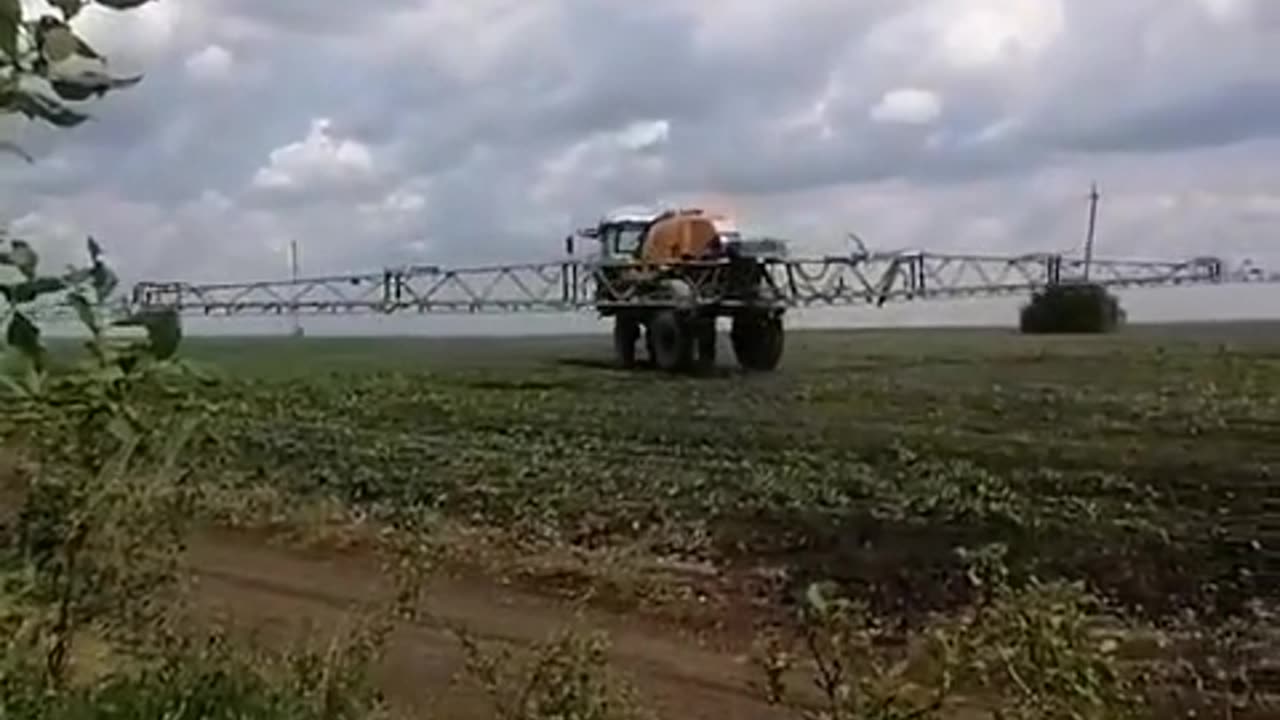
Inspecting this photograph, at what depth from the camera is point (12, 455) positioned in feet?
7.89

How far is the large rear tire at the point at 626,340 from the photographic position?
1293 inches

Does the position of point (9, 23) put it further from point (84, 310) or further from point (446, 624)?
point (446, 624)

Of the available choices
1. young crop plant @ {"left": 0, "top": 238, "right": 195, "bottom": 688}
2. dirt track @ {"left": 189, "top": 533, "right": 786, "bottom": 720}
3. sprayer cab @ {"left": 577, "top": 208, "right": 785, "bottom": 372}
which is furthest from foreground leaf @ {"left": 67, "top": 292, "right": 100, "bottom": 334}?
sprayer cab @ {"left": 577, "top": 208, "right": 785, "bottom": 372}

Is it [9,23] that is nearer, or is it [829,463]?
[9,23]

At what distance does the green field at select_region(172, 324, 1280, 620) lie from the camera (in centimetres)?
1062

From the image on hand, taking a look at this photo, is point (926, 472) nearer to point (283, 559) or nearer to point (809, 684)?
point (283, 559)

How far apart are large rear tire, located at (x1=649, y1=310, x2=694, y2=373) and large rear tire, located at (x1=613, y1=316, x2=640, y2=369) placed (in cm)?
108

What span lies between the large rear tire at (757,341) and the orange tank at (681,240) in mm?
1409

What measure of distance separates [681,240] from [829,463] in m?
15.9

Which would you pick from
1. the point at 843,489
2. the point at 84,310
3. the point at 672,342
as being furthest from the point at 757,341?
the point at 84,310

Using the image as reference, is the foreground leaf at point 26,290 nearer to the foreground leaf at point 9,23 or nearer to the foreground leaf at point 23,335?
the foreground leaf at point 23,335

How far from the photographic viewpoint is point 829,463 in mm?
15820

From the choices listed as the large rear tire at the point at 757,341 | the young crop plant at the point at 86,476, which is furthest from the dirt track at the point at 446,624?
the large rear tire at the point at 757,341

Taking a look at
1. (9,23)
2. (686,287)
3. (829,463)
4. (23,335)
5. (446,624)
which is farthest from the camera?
(686,287)
